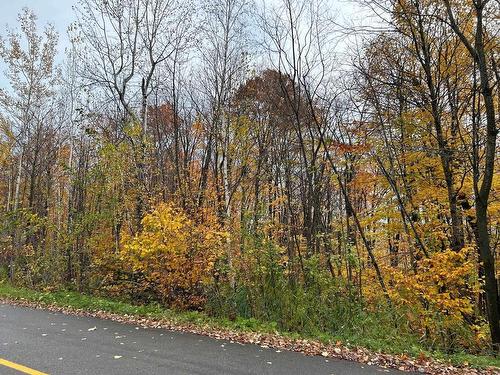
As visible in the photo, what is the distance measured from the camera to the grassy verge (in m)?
6.89

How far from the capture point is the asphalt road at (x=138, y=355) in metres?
5.37

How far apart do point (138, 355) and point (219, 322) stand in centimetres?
314

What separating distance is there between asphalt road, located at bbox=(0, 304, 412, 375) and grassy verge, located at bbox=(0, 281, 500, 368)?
1.23 m

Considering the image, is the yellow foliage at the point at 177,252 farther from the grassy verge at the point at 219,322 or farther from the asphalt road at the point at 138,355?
the asphalt road at the point at 138,355

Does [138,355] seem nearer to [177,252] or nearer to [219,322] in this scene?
[219,322]

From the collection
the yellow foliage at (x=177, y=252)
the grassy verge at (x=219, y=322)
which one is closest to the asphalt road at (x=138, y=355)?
the grassy verge at (x=219, y=322)

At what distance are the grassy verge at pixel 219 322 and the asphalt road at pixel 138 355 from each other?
4.05ft

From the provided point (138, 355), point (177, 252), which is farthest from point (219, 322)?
point (138, 355)

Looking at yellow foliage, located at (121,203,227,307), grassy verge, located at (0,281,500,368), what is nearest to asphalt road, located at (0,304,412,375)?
grassy verge, located at (0,281,500,368)

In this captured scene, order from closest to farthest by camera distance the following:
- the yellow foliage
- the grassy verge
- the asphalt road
A: the asphalt road < the grassy verge < the yellow foliage

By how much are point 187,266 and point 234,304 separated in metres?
1.73

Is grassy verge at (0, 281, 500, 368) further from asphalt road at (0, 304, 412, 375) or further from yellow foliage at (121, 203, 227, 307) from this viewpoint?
asphalt road at (0, 304, 412, 375)

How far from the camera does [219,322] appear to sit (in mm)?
9000

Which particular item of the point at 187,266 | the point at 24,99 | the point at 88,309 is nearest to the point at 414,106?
the point at 187,266
